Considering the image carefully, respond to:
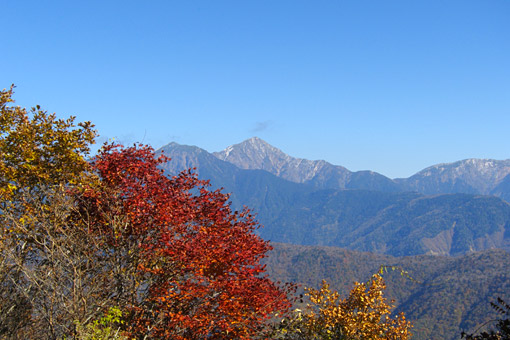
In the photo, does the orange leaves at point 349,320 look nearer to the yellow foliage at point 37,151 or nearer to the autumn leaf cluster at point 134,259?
the autumn leaf cluster at point 134,259

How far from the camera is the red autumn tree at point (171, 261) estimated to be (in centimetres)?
1573

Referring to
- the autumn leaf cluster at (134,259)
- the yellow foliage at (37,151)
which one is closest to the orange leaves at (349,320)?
the autumn leaf cluster at (134,259)

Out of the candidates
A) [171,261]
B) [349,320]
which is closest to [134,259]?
[171,261]

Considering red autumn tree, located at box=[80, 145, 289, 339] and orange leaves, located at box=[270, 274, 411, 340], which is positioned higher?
red autumn tree, located at box=[80, 145, 289, 339]

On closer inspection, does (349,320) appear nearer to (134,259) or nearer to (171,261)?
(171,261)

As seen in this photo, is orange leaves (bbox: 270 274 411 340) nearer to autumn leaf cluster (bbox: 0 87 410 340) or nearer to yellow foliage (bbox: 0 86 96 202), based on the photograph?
autumn leaf cluster (bbox: 0 87 410 340)

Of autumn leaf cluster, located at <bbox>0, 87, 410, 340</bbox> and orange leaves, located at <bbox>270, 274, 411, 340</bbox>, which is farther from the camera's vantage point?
orange leaves, located at <bbox>270, 274, 411, 340</bbox>

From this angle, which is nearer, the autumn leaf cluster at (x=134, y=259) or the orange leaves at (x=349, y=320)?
the autumn leaf cluster at (x=134, y=259)

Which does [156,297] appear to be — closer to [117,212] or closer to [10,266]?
[117,212]

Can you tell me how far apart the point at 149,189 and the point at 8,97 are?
6.18m

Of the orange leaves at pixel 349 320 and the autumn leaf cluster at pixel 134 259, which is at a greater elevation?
the autumn leaf cluster at pixel 134 259

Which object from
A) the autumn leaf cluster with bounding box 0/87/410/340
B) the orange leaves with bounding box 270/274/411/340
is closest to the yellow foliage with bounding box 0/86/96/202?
the autumn leaf cluster with bounding box 0/87/410/340

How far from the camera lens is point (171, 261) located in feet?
54.4

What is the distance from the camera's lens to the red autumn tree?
15734mm
